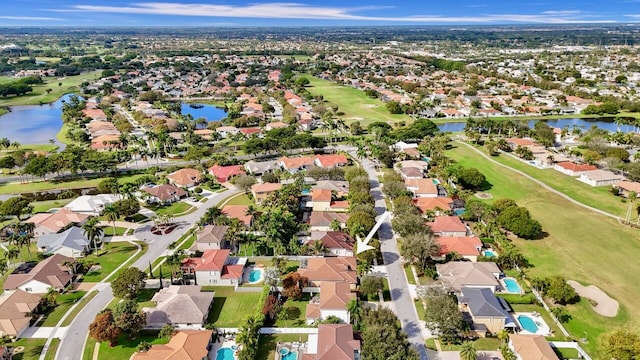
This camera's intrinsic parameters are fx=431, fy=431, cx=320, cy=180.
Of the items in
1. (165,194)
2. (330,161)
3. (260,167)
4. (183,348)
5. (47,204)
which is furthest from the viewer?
(330,161)

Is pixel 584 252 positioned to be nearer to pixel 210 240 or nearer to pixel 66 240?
pixel 210 240

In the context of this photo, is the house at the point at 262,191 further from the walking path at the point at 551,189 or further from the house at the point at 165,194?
the walking path at the point at 551,189

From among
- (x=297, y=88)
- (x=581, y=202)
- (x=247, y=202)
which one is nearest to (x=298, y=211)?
(x=247, y=202)

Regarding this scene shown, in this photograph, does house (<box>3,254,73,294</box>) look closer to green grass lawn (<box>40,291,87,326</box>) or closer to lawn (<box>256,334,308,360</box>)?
green grass lawn (<box>40,291,87,326</box>)

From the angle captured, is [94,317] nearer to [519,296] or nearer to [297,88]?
[519,296]

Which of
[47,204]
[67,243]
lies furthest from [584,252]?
[47,204]

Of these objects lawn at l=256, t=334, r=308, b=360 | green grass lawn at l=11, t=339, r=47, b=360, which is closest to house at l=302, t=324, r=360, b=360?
lawn at l=256, t=334, r=308, b=360
